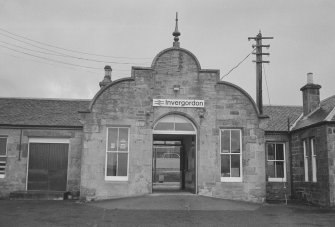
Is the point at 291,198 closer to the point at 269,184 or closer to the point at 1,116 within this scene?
the point at 269,184

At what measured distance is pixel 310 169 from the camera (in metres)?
20.5

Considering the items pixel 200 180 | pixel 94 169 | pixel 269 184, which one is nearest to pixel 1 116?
pixel 94 169

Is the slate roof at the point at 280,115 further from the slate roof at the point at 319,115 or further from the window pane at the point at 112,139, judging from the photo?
the window pane at the point at 112,139

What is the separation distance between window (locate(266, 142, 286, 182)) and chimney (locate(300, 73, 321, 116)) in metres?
2.66

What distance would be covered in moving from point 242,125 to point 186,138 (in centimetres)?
478

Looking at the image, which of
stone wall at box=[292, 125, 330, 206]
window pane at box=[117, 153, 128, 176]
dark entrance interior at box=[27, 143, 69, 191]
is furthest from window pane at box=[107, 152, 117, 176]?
stone wall at box=[292, 125, 330, 206]

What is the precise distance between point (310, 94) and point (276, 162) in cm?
437

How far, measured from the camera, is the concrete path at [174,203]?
16406mm

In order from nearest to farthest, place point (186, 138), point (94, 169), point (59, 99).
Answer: point (94, 169) < point (186, 138) < point (59, 99)

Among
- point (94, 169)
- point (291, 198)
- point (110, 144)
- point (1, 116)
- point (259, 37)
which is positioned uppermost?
point (259, 37)

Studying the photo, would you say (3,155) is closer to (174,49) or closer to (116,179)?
(116,179)

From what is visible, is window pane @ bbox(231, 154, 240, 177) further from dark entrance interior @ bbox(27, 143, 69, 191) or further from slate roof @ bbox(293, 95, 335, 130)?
dark entrance interior @ bbox(27, 143, 69, 191)

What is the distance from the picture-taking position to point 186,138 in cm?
2336

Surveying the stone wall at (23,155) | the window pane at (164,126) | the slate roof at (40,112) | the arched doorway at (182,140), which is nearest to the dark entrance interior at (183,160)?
the arched doorway at (182,140)
